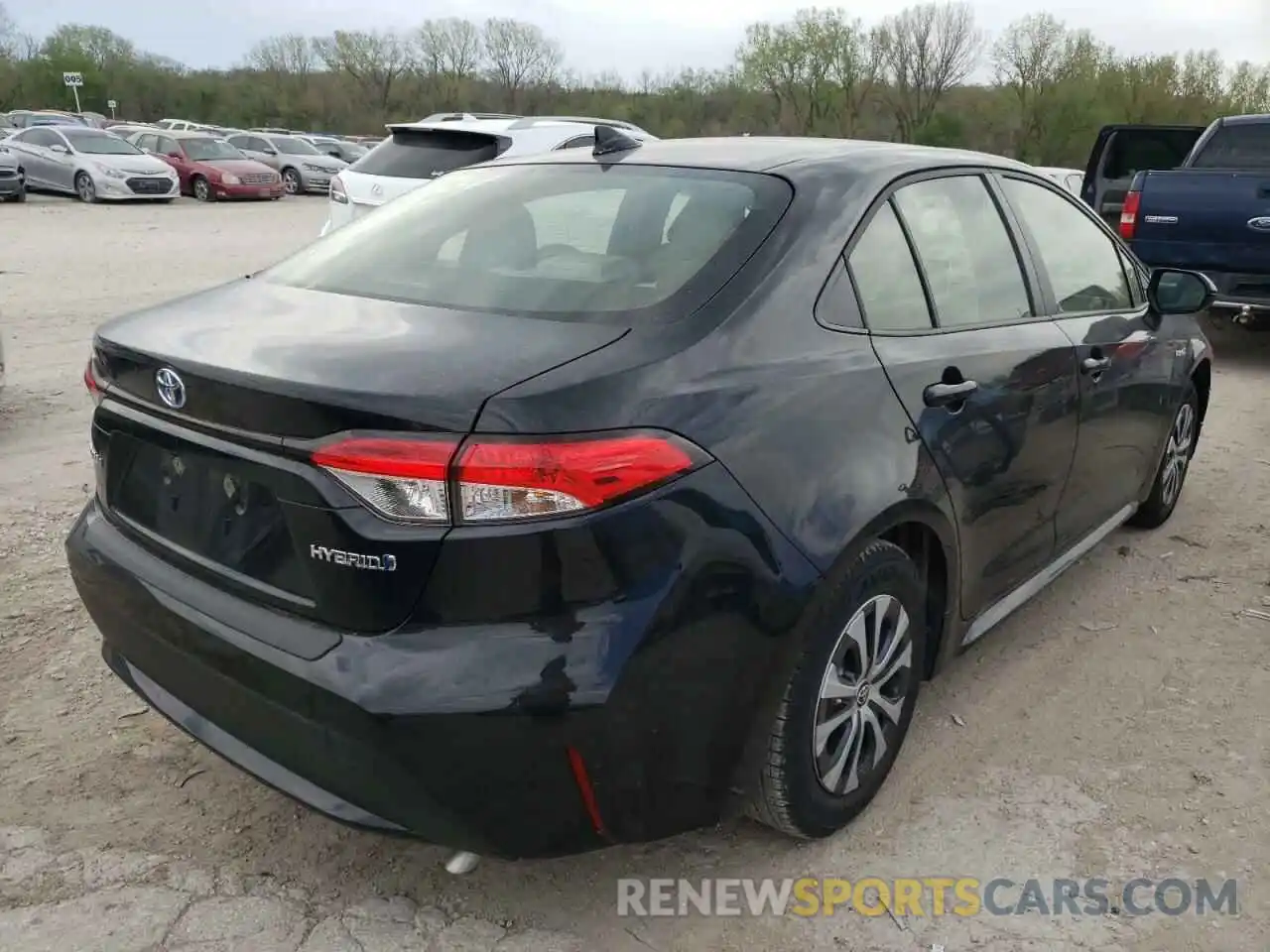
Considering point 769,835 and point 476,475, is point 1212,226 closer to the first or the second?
point 769,835

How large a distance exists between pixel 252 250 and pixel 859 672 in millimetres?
13332

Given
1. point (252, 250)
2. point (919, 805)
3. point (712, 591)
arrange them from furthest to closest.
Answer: point (252, 250)
point (919, 805)
point (712, 591)

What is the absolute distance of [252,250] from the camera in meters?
14.1

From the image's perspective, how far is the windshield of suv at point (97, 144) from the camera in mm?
21484

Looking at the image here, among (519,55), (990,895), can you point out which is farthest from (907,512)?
(519,55)

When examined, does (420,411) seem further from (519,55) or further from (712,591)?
(519,55)

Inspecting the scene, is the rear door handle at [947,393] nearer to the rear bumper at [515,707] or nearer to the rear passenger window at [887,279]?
the rear passenger window at [887,279]

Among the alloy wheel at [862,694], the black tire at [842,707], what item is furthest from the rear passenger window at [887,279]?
the alloy wheel at [862,694]

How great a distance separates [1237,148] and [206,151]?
873 inches

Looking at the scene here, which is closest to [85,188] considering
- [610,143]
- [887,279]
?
[610,143]

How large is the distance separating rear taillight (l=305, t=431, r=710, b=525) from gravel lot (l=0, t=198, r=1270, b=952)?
103 centimetres

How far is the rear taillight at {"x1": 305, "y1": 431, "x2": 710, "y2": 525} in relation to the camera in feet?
6.12

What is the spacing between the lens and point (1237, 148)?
902 centimetres

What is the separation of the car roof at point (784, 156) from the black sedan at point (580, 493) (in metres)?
0.02
